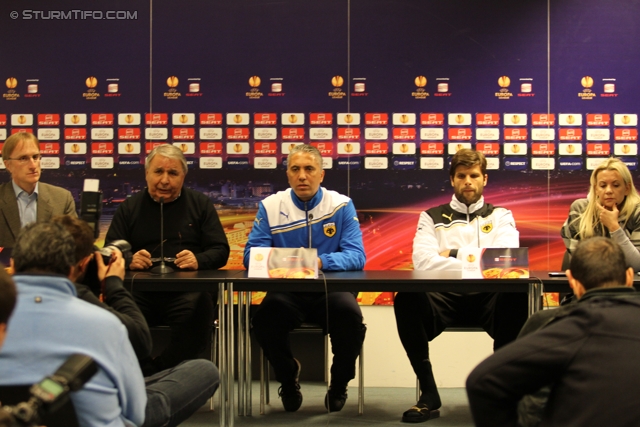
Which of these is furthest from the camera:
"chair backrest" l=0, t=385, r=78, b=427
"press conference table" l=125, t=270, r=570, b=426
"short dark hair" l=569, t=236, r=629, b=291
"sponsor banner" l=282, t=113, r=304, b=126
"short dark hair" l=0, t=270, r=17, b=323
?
"sponsor banner" l=282, t=113, r=304, b=126

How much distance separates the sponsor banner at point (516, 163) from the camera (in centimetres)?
442

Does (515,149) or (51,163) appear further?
(51,163)

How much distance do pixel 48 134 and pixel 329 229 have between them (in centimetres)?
212

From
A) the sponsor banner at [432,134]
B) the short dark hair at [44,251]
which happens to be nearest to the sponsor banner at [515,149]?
the sponsor banner at [432,134]

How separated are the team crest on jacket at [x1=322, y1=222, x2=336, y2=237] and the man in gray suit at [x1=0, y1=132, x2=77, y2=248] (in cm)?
133

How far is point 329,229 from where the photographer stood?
141 inches

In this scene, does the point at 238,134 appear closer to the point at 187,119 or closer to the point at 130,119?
the point at 187,119

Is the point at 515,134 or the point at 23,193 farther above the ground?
the point at 515,134

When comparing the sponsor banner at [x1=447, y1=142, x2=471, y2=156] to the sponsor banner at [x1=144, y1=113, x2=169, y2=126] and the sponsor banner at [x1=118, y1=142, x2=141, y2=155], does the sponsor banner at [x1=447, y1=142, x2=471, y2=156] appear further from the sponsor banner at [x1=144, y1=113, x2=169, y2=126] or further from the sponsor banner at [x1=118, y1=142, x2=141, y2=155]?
the sponsor banner at [x1=118, y1=142, x2=141, y2=155]

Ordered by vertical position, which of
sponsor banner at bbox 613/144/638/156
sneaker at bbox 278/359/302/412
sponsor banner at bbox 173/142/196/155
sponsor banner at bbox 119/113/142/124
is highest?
sponsor banner at bbox 119/113/142/124

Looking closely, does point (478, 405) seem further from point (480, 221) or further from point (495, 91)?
point (495, 91)

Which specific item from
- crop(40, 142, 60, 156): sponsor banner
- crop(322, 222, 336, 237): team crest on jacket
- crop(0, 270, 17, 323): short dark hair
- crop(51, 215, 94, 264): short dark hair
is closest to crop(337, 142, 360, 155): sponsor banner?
crop(322, 222, 336, 237): team crest on jacket

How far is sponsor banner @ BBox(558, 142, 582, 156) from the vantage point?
14.5ft

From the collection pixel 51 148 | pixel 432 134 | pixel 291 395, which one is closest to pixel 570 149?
pixel 432 134
